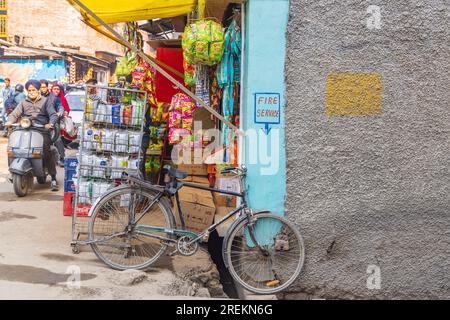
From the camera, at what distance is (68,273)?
4977mm

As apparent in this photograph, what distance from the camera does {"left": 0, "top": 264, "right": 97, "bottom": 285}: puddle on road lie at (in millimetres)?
4750

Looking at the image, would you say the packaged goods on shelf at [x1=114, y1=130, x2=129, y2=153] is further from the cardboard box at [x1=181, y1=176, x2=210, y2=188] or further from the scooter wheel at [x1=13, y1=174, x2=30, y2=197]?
the scooter wheel at [x1=13, y1=174, x2=30, y2=197]

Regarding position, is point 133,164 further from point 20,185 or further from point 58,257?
point 20,185

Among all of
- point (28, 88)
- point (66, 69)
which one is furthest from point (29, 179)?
point (66, 69)

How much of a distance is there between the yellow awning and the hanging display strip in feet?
2.69

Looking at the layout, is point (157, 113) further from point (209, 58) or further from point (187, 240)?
point (187, 240)

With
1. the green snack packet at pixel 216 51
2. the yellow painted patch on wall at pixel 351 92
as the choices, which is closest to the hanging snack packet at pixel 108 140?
the green snack packet at pixel 216 51

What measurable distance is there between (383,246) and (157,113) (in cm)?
428

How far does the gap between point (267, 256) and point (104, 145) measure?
2.18 metres

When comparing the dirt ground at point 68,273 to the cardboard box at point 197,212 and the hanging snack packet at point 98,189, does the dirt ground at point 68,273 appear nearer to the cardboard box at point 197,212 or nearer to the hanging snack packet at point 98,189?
the cardboard box at point 197,212

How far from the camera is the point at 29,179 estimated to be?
8.79 metres

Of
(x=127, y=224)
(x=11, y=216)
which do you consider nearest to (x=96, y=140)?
(x=127, y=224)

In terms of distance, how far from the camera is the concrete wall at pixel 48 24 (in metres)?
33.9

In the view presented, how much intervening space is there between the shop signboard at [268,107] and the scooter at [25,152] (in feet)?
15.6
